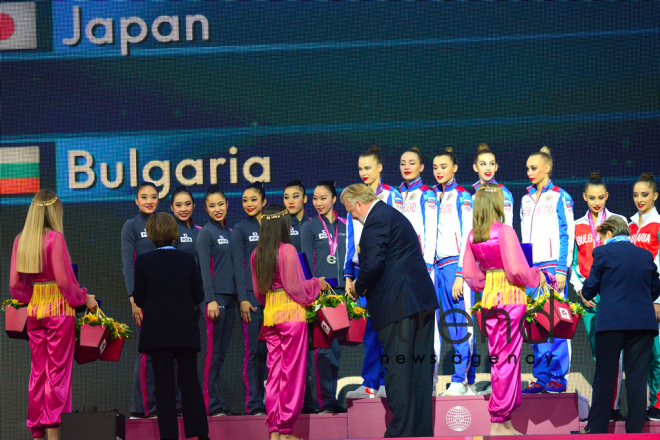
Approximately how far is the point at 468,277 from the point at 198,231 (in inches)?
80.9

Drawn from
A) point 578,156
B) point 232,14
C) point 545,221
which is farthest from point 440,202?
point 232,14

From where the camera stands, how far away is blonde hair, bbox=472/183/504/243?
17.9 ft

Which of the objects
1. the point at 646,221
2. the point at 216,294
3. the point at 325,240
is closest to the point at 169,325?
the point at 216,294

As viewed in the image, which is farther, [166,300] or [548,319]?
[548,319]

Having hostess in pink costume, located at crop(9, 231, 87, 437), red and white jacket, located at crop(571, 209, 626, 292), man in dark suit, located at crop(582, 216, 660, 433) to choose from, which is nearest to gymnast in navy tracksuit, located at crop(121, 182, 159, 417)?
hostess in pink costume, located at crop(9, 231, 87, 437)

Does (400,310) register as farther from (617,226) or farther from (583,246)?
(583,246)

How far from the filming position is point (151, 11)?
7.53 meters

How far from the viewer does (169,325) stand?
16.6ft

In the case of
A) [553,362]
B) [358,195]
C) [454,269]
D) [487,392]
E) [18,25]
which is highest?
[18,25]

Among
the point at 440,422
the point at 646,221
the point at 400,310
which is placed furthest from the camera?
the point at 646,221

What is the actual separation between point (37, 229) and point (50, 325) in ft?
1.91

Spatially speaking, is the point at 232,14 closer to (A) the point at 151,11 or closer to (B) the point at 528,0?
(A) the point at 151,11

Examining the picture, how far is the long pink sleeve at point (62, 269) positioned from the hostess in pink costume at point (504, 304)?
7.91 feet

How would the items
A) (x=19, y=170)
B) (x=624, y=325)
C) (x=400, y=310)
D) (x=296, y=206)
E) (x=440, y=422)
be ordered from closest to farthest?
(x=400, y=310), (x=624, y=325), (x=440, y=422), (x=296, y=206), (x=19, y=170)
